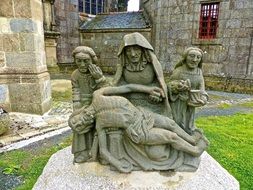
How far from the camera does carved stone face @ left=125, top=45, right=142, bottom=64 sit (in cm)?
245

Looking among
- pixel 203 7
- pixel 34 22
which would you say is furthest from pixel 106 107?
pixel 203 7

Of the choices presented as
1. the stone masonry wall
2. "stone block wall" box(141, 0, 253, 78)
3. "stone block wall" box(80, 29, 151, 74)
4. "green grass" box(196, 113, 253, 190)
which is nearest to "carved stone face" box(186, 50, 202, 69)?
"green grass" box(196, 113, 253, 190)

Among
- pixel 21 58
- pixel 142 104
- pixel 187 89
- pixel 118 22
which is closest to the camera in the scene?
pixel 187 89

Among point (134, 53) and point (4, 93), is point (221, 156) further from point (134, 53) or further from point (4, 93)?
point (4, 93)

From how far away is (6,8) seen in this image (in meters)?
5.34

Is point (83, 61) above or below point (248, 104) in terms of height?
above

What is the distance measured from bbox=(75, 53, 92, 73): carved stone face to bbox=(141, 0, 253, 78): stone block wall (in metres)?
9.15

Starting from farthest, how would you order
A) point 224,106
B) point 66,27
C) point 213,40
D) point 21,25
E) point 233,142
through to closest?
1. point 66,27
2. point 213,40
3. point 224,106
4. point 21,25
5. point 233,142

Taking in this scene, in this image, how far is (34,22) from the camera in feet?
Result: 18.5

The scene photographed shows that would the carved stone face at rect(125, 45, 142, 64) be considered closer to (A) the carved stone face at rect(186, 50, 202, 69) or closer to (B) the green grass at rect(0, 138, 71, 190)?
(A) the carved stone face at rect(186, 50, 202, 69)

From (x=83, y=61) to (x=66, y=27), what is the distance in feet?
40.6

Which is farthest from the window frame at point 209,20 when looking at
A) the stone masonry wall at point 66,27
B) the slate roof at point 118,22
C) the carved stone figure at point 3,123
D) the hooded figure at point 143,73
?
the carved stone figure at point 3,123

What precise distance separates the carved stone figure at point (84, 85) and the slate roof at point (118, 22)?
1092 cm

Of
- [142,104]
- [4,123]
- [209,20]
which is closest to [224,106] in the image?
[209,20]
